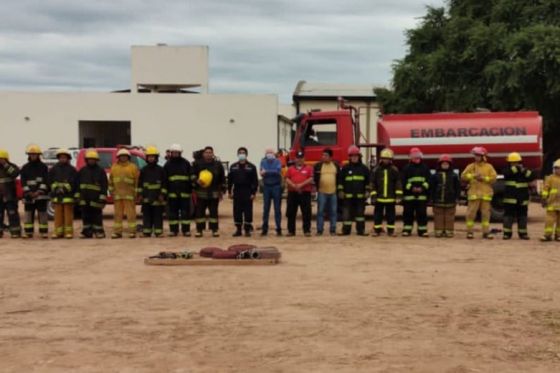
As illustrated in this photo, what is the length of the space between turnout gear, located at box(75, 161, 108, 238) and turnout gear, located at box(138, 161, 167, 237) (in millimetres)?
805

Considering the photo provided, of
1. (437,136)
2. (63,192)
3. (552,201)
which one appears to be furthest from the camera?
(437,136)

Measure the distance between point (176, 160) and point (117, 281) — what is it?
5.46 metres

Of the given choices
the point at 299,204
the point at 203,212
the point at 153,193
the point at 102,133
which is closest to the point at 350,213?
the point at 299,204

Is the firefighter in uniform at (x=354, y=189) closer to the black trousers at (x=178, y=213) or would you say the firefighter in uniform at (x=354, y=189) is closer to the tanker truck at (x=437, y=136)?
the tanker truck at (x=437, y=136)

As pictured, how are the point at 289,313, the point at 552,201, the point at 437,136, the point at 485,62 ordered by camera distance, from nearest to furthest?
the point at 289,313 → the point at 552,201 → the point at 437,136 → the point at 485,62

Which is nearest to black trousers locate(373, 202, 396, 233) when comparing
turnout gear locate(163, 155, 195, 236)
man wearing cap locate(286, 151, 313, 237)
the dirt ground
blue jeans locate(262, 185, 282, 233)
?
man wearing cap locate(286, 151, 313, 237)

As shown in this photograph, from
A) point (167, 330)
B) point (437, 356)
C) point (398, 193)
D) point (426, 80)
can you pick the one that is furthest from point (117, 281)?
point (426, 80)

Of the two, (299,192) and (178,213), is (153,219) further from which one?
(299,192)

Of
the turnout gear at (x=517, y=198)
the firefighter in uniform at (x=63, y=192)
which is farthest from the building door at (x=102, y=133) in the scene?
the turnout gear at (x=517, y=198)

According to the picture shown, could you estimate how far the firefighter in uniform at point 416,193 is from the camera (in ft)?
47.1

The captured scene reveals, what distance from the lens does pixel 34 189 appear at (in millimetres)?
14195

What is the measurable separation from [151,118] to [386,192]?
24374mm

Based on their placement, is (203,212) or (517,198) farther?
(203,212)

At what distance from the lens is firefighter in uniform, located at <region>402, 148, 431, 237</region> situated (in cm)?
1437
